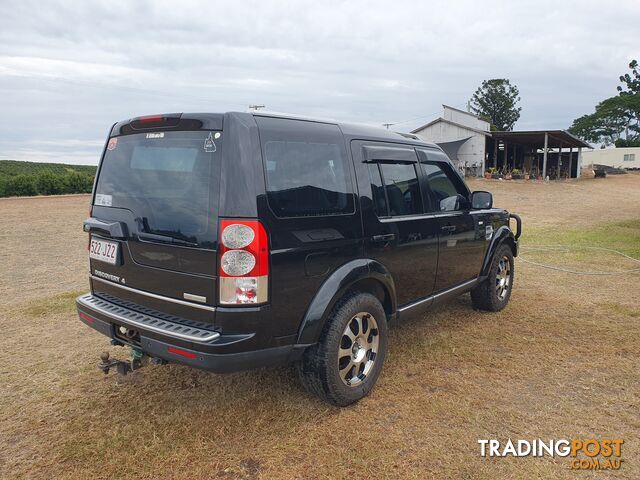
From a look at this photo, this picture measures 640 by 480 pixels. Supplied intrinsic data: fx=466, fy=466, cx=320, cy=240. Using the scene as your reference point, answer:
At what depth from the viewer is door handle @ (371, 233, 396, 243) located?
11.0ft

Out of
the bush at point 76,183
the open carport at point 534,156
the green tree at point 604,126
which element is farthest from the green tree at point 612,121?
the bush at point 76,183

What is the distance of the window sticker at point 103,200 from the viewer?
323cm

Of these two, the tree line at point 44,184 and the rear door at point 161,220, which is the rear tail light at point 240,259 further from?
the tree line at point 44,184

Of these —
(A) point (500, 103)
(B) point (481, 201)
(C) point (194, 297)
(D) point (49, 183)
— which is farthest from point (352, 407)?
(A) point (500, 103)

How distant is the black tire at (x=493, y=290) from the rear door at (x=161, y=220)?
3498 millimetres

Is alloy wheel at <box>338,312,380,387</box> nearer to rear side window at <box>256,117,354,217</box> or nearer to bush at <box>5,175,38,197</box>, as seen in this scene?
Result: rear side window at <box>256,117,354,217</box>

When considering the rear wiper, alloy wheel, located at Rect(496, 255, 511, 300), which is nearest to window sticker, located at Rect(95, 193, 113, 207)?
the rear wiper

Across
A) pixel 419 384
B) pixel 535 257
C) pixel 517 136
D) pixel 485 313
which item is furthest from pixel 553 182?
pixel 419 384

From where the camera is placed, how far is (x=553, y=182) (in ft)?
102

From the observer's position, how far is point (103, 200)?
3299mm

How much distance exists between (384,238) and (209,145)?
57.1 inches

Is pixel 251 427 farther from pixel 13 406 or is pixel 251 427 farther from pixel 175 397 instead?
pixel 13 406

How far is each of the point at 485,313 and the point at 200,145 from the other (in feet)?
12.9

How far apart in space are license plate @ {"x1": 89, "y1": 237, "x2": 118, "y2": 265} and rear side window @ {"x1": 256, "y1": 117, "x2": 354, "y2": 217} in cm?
120
